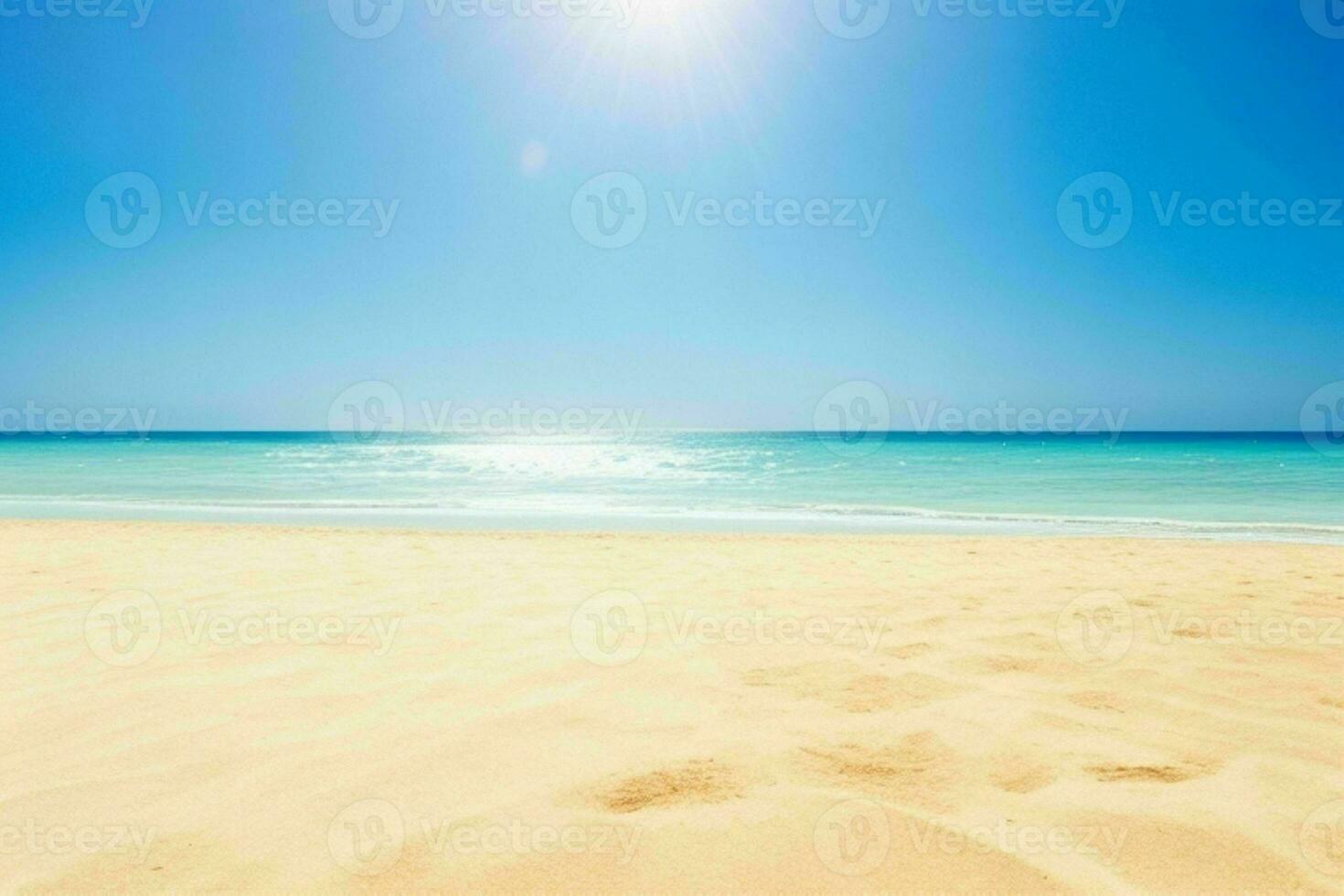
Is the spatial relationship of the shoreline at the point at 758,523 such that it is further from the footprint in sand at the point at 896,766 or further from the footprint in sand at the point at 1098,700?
the footprint in sand at the point at 896,766

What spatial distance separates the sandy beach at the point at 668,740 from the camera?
2.17m

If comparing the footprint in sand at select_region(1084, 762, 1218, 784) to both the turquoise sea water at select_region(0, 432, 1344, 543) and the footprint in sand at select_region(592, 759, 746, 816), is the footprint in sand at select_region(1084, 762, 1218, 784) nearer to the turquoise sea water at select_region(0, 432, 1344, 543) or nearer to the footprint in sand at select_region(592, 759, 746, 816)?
the footprint in sand at select_region(592, 759, 746, 816)

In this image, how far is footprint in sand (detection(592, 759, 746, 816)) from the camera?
2467mm

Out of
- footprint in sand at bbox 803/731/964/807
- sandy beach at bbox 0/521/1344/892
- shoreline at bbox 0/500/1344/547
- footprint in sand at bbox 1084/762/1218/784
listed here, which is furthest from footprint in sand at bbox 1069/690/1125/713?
shoreline at bbox 0/500/1344/547

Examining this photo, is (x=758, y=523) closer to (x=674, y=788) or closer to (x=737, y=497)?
(x=737, y=497)

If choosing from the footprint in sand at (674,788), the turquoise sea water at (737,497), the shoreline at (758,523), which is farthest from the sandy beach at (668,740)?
the turquoise sea water at (737,497)

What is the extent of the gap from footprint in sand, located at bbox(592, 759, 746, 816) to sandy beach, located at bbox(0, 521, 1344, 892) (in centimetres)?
1

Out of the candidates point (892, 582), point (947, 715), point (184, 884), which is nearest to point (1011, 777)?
point (947, 715)

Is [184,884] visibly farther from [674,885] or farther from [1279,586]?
[1279,586]

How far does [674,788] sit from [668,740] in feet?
1.28

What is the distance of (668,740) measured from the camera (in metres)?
2.95

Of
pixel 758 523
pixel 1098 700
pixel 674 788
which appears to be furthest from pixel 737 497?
pixel 674 788

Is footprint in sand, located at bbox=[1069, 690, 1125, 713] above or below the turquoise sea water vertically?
above

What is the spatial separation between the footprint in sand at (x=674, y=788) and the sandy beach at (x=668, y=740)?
0.01 metres
